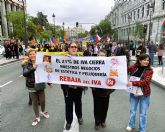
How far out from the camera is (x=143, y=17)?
178 feet

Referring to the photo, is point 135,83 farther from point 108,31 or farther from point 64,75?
point 108,31

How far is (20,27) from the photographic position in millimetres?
39750

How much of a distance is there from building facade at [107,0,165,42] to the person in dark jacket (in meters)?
19.4

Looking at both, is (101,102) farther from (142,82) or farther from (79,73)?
(142,82)

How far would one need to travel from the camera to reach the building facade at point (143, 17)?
40938 mm

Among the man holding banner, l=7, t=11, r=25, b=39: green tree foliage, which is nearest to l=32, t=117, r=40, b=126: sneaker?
the man holding banner

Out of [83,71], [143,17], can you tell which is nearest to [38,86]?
[83,71]

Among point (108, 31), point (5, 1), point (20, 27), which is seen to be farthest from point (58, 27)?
point (20, 27)

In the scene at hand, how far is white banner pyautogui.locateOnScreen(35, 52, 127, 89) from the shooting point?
3906 mm

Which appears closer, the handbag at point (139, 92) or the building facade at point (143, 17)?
the handbag at point (139, 92)

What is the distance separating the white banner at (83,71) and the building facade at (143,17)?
19632 millimetres

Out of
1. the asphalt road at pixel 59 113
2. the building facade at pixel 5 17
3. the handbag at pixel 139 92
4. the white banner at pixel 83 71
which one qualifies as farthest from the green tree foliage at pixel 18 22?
the handbag at pixel 139 92

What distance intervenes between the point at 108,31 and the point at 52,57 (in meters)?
77.8

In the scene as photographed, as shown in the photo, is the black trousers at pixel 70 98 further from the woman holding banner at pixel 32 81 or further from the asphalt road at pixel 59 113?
the woman holding banner at pixel 32 81
